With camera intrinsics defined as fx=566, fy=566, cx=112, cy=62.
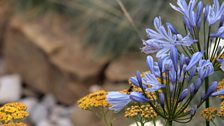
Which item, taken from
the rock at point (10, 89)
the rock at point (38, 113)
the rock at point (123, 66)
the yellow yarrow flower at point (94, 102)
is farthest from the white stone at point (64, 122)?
the yellow yarrow flower at point (94, 102)

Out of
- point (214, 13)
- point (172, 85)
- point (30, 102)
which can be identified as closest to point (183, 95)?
point (172, 85)

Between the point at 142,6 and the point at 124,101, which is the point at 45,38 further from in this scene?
the point at 124,101

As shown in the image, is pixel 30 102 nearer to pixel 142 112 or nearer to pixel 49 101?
pixel 49 101

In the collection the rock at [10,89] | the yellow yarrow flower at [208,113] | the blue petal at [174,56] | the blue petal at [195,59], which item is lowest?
the yellow yarrow flower at [208,113]

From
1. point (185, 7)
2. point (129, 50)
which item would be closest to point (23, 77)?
point (129, 50)

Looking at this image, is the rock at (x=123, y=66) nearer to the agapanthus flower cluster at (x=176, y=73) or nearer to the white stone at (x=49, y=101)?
the white stone at (x=49, y=101)

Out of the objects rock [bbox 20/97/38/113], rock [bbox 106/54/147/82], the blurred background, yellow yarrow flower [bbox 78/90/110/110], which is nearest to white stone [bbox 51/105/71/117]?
the blurred background

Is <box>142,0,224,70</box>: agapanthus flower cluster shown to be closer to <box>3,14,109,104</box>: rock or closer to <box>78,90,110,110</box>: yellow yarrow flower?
<box>78,90,110,110</box>: yellow yarrow flower
